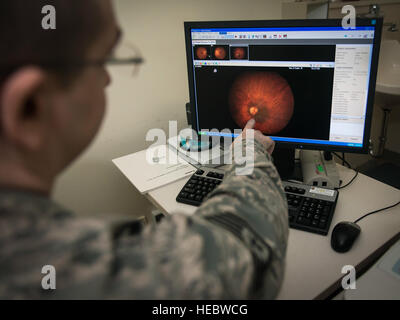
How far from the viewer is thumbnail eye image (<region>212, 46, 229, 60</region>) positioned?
39.3 inches

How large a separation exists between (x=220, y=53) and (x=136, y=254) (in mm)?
757

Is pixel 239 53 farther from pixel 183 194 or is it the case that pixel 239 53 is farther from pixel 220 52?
pixel 183 194

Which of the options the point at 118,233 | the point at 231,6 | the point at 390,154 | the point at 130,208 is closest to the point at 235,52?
the point at 231,6

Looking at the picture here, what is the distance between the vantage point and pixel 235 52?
99cm

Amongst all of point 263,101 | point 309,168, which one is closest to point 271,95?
point 263,101

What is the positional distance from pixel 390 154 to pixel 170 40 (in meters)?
1.92

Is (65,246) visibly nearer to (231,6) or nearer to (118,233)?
(118,233)

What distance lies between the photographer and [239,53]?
38.9 inches

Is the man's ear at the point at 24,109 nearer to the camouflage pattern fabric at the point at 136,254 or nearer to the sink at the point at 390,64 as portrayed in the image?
the camouflage pattern fabric at the point at 136,254

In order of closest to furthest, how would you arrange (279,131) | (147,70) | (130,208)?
(279,131), (147,70), (130,208)

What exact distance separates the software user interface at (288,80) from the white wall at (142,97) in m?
0.37

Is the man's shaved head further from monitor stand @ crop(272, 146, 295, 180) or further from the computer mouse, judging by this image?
monitor stand @ crop(272, 146, 295, 180)

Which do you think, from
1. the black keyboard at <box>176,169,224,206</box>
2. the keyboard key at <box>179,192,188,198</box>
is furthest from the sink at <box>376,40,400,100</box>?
the keyboard key at <box>179,192,188,198</box>

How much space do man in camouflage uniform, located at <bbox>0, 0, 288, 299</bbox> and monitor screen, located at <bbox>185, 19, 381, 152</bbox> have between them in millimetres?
599
